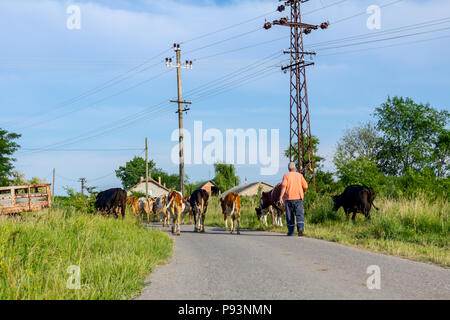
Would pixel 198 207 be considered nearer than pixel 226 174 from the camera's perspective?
Yes

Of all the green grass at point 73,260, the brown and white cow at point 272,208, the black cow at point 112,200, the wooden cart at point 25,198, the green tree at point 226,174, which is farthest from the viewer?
the green tree at point 226,174

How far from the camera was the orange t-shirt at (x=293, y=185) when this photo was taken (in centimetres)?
1448

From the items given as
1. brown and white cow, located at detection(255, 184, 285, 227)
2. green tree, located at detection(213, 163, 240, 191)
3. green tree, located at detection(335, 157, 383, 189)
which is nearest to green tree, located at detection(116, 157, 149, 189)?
green tree, located at detection(213, 163, 240, 191)

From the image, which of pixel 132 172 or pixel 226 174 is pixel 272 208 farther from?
pixel 132 172

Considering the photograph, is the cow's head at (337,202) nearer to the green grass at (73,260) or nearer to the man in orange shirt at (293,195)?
the man in orange shirt at (293,195)

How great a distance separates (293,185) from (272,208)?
5.16 m

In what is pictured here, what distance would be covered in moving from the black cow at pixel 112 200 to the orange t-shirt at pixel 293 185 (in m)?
9.46

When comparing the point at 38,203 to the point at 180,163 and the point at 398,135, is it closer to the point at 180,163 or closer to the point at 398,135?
the point at 180,163

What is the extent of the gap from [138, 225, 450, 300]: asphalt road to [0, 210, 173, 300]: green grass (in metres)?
0.36

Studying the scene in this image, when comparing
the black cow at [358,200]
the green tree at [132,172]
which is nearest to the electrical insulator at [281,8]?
the black cow at [358,200]

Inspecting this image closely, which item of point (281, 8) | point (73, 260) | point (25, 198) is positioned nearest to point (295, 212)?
point (73, 260)

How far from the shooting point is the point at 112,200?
21.5 meters

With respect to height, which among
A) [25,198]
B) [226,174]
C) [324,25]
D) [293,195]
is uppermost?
[324,25]
